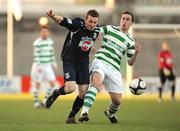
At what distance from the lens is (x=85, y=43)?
39.8ft

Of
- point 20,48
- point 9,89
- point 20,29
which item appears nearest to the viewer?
point 9,89

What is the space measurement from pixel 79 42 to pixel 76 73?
0.61 meters

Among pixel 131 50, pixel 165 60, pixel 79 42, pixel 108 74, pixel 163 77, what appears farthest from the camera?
pixel 163 77

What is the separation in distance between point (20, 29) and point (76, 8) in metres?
4.53

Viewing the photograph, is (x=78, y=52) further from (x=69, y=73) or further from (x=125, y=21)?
(x=125, y=21)

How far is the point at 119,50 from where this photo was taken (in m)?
12.4

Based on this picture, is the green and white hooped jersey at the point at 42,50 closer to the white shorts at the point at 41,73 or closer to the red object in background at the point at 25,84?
the white shorts at the point at 41,73

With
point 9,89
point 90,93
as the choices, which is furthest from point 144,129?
point 9,89

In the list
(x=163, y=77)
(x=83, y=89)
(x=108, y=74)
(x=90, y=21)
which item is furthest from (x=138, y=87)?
(x=163, y=77)

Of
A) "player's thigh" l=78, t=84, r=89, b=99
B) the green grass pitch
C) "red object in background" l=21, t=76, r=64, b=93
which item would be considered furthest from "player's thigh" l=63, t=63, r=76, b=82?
"red object in background" l=21, t=76, r=64, b=93

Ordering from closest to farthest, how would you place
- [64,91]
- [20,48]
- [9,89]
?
[64,91], [9,89], [20,48]

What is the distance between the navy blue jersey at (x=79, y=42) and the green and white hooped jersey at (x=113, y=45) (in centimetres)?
25

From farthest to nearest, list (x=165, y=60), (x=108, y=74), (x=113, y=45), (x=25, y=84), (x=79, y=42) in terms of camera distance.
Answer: (x=25, y=84), (x=165, y=60), (x=113, y=45), (x=108, y=74), (x=79, y=42)

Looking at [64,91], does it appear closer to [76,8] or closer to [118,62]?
[118,62]
